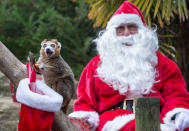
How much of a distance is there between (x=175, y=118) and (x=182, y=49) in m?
3.98

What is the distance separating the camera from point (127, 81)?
8.63 ft

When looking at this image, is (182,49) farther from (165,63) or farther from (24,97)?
(24,97)

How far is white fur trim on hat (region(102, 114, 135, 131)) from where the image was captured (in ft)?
7.72

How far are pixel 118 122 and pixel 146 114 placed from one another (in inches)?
18.6

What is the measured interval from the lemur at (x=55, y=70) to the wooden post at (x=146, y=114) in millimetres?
1476

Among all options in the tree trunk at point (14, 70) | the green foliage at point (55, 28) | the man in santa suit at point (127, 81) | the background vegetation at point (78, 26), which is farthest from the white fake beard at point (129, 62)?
the green foliage at point (55, 28)

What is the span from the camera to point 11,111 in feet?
14.0

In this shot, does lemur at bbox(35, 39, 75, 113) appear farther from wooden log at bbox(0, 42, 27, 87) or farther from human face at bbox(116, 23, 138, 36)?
wooden log at bbox(0, 42, 27, 87)

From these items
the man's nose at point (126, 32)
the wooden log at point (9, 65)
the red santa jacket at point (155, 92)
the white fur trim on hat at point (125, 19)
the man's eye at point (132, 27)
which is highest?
the white fur trim on hat at point (125, 19)

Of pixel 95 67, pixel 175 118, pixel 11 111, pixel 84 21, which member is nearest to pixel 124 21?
pixel 95 67

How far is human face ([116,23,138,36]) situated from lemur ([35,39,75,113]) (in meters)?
0.72

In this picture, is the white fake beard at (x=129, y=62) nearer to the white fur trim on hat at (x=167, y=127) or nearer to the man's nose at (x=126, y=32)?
the man's nose at (x=126, y=32)

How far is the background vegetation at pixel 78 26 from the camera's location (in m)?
5.21

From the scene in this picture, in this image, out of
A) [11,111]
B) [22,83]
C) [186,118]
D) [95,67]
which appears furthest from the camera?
[11,111]
